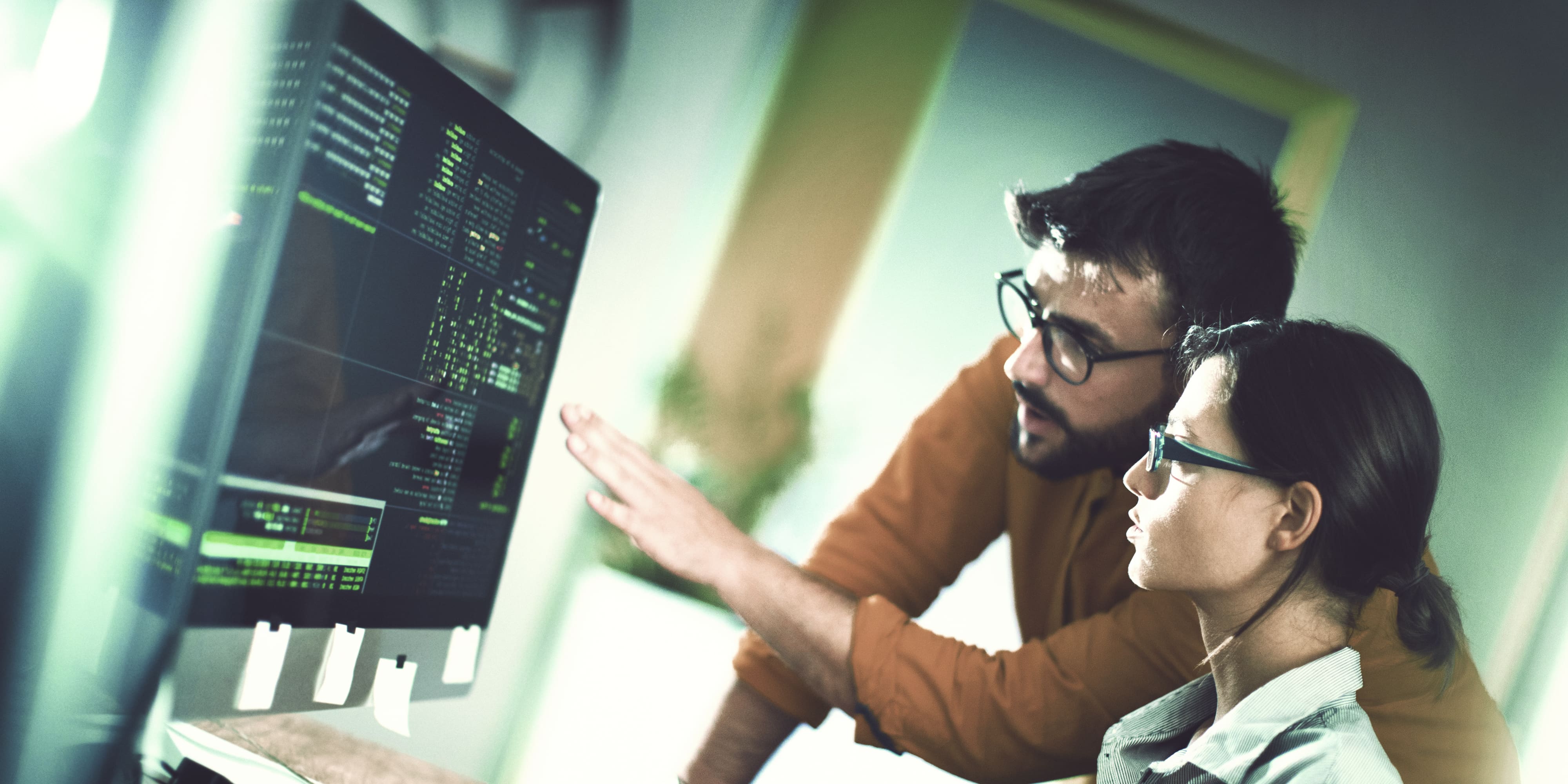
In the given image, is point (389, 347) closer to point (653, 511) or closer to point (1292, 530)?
point (653, 511)

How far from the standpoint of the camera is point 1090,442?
112 cm

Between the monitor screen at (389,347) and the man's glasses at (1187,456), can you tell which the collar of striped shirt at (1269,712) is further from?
the monitor screen at (389,347)

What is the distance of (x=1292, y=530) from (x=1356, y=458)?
8 cm

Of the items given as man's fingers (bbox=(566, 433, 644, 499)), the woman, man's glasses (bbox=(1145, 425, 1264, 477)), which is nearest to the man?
man's fingers (bbox=(566, 433, 644, 499))

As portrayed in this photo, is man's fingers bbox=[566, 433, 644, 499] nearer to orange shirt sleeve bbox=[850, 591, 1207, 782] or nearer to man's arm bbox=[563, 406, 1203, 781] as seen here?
man's arm bbox=[563, 406, 1203, 781]

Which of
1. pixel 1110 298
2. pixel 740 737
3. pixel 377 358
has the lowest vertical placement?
pixel 740 737

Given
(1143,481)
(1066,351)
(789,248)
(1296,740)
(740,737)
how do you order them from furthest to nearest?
1. (789,248)
2. (740,737)
3. (1066,351)
4. (1143,481)
5. (1296,740)

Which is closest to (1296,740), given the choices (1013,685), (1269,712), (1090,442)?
(1269,712)

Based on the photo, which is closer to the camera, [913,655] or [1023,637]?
[913,655]

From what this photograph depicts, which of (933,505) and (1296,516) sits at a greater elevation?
(1296,516)

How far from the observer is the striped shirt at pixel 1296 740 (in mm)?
710

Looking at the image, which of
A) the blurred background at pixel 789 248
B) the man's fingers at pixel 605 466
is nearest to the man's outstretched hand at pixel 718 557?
the man's fingers at pixel 605 466

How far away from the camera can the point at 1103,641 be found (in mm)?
1013

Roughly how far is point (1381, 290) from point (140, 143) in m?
1.29
